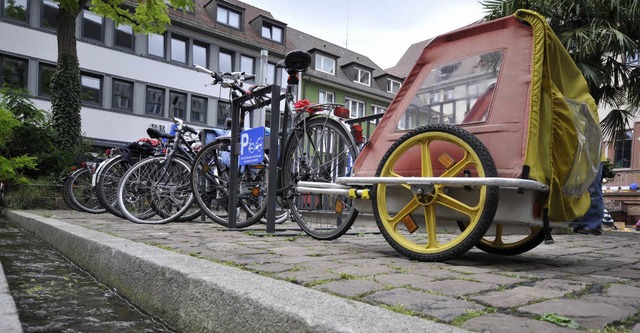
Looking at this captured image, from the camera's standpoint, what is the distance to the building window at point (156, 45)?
23658 mm

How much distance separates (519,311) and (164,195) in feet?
15.8

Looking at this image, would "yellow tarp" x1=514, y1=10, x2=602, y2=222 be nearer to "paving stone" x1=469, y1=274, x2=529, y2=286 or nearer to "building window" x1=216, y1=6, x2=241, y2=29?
"paving stone" x1=469, y1=274, x2=529, y2=286

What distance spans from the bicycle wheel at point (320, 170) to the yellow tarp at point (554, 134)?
1487 millimetres

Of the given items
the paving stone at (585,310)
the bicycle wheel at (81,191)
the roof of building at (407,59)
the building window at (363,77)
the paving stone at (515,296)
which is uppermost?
the roof of building at (407,59)

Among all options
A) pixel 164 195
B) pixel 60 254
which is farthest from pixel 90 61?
pixel 60 254

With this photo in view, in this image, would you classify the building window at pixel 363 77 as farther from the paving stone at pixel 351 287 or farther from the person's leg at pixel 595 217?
the paving stone at pixel 351 287

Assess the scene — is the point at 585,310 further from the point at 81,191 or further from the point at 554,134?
the point at 81,191

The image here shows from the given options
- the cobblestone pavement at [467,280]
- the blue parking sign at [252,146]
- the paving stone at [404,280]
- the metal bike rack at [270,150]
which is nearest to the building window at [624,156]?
the cobblestone pavement at [467,280]

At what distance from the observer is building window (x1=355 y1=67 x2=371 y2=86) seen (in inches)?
1308

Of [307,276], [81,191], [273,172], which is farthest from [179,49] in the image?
[307,276]

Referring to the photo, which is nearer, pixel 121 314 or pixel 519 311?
pixel 519 311

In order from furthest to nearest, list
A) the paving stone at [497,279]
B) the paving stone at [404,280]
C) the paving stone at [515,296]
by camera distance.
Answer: the paving stone at [497,279] < the paving stone at [404,280] < the paving stone at [515,296]

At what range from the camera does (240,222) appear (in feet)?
16.6

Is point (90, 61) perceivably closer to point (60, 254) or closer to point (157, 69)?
point (157, 69)
